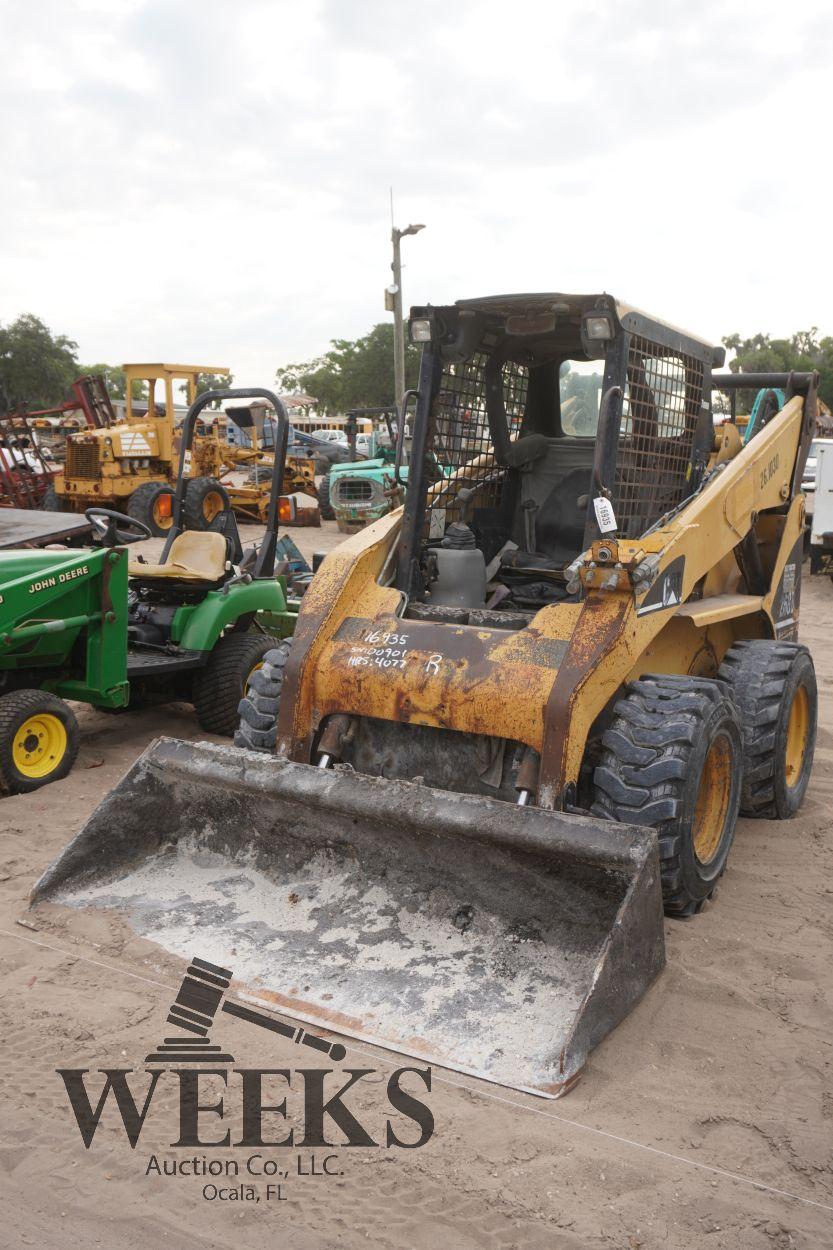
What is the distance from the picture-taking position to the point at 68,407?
18656mm

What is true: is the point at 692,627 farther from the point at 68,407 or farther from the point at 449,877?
the point at 68,407

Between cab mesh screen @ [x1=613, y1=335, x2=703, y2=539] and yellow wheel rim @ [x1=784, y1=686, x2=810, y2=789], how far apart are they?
46.3 inches

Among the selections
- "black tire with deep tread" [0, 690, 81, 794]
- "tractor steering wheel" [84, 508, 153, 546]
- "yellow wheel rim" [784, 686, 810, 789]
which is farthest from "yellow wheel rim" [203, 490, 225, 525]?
"yellow wheel rim" [784, 686, 810, 789]

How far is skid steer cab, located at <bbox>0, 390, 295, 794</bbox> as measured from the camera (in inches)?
Result: 218

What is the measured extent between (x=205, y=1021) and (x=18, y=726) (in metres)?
2.59

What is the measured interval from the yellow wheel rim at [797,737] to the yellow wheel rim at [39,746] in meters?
3.62

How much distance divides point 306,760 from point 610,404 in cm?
182

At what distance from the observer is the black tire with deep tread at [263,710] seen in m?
4.48

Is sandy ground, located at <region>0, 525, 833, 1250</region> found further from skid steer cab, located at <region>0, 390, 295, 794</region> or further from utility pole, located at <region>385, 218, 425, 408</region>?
utility pole, located at <region>385, 218, 425, 408</region>

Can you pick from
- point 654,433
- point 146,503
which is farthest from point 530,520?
point 146,503

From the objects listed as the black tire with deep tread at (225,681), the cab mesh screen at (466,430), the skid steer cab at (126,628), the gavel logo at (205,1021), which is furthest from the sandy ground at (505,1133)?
the black tire with deep tread at (225,681)

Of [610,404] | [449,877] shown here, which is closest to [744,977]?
[449,877]

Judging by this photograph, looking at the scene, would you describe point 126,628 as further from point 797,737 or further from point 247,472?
point 247,472

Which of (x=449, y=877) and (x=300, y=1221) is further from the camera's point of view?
(x=449, y=877)
